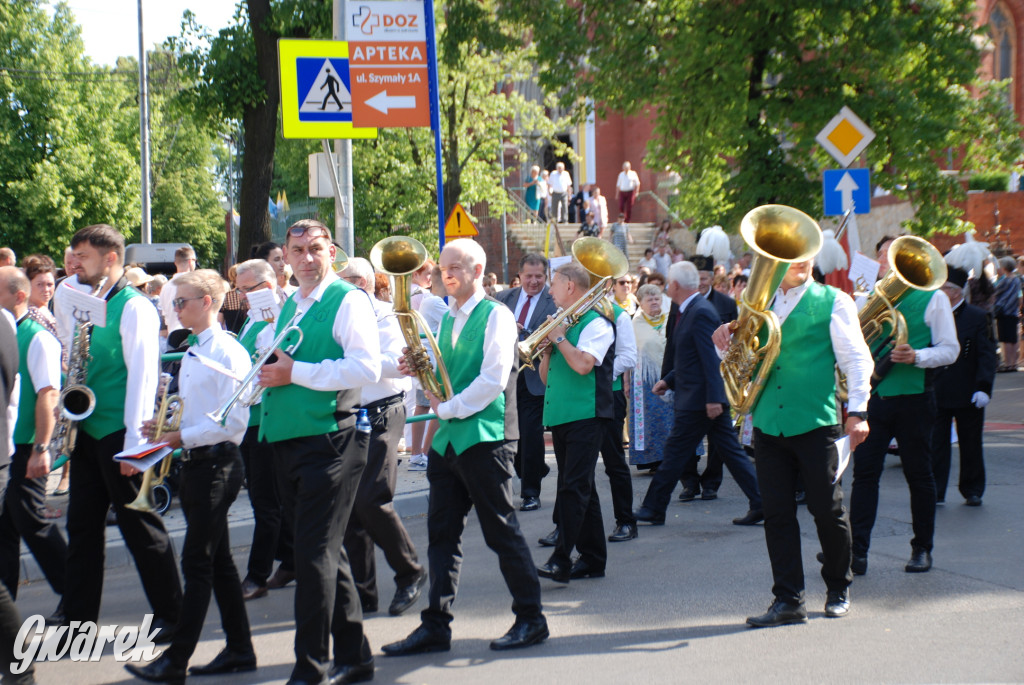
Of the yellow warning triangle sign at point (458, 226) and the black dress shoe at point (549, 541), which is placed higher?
the yellow warning triangle sign at point (458, 226)

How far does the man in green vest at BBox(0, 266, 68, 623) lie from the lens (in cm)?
521

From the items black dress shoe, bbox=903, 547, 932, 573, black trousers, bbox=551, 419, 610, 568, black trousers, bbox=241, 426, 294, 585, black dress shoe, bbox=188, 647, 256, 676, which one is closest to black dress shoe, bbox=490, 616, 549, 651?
black trousers, bbox=551, 419, 610, 568

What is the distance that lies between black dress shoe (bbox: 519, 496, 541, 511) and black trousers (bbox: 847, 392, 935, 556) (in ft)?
9.02

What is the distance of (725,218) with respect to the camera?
14.5 metres

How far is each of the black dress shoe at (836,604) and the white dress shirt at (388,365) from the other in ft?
7.88

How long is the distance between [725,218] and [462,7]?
230 inches

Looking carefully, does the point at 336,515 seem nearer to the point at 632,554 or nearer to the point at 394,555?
the point at 394,555

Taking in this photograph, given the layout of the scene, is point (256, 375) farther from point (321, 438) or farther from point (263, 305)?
point (263, 305)

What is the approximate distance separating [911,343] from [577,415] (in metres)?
2.06

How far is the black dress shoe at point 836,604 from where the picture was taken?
5.29m

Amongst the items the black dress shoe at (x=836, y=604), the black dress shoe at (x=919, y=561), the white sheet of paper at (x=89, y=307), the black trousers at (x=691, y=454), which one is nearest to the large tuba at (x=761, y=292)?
the black dress shoe at (x=836, y=604)

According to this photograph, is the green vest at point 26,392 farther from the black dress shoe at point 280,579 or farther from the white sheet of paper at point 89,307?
the black dress shoe at point 280,579

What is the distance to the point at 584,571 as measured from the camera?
6223 millimetres

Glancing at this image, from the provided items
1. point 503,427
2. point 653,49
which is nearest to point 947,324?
point 503,427
